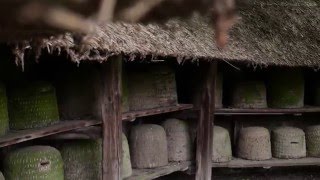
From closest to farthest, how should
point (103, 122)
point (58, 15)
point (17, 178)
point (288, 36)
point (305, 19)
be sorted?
point (58, 15)
point (17, 178)
point (103, 122)
point (288, 36)
point (305, 19)

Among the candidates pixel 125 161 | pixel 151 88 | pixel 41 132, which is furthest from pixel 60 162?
pixel 151 88

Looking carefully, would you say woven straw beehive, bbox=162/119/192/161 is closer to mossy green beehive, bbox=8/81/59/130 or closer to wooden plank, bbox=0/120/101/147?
wooden plank, bbox=0/120/101/147

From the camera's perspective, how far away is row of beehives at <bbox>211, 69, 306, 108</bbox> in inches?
237

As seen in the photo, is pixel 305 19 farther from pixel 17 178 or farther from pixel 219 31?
pixel 219 31

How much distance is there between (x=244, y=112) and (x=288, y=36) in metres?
1.05

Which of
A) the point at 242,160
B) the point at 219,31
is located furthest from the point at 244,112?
the point at 219,31

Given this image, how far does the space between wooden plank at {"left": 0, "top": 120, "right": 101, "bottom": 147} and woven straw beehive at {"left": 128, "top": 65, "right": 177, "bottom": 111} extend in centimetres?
98

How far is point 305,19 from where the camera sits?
630 centimetres

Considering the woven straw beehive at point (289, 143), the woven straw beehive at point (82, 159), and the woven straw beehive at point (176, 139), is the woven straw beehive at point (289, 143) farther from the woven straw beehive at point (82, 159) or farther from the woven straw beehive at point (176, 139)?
the woven straw beehive at point (82, 159)

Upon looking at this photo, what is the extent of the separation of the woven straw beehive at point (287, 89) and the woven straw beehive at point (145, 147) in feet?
6.66

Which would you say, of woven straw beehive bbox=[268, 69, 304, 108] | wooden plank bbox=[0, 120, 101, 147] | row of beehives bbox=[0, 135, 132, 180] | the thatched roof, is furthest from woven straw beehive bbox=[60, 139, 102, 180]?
woven straw beehive bbox=[268, 69, 304, 108]

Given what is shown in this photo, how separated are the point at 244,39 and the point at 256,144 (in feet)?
4.46

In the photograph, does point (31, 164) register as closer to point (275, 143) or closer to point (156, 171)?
point (156, 171)

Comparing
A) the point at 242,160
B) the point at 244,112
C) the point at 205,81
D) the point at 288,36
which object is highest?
the point at 288,36
